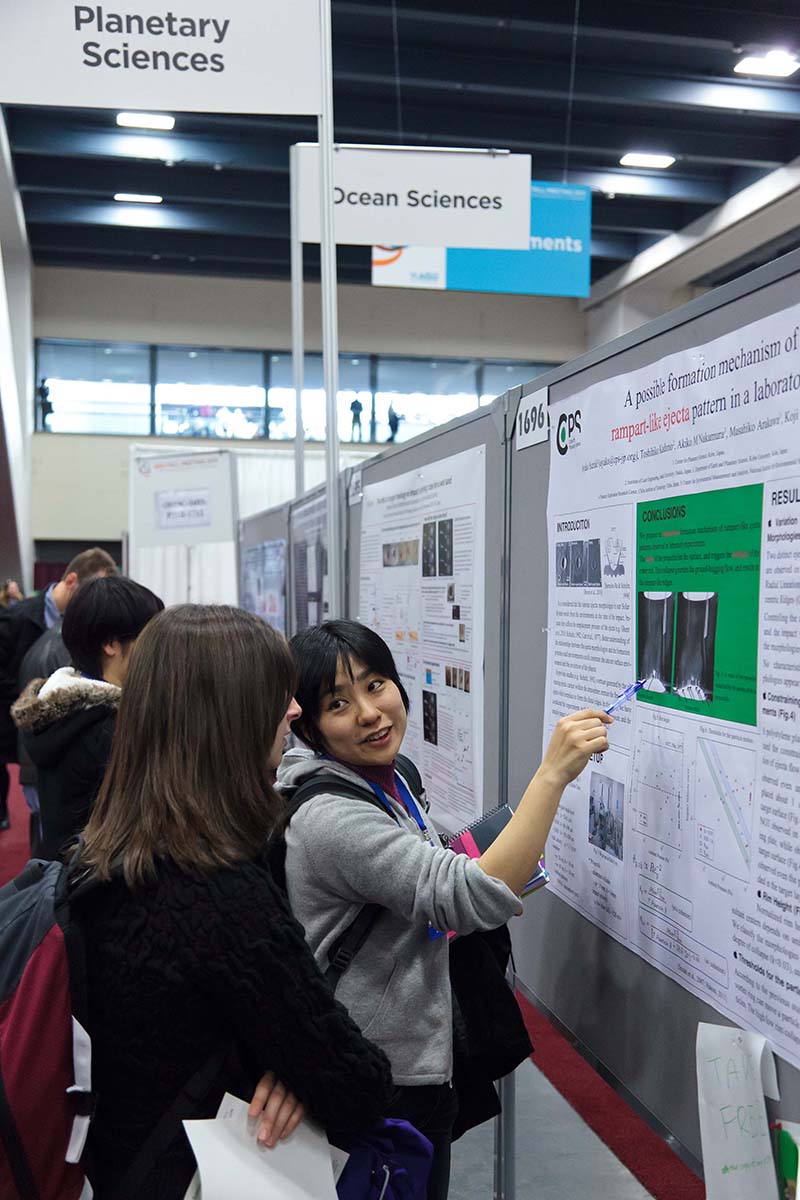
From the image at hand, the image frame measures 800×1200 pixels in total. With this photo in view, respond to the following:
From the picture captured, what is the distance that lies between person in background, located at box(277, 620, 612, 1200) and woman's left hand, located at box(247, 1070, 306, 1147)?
0.63ft

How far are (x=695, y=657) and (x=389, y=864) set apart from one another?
0.43m

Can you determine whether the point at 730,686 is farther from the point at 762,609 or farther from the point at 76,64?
the point at 76,64

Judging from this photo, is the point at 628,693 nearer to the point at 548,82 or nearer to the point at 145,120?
the point at 548,82

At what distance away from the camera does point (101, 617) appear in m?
2.35

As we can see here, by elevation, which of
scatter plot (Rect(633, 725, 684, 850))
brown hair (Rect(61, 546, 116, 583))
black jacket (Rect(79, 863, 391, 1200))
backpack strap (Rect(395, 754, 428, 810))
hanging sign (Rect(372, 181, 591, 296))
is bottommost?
black jacket (Rect(79, 863, 391, 1200))

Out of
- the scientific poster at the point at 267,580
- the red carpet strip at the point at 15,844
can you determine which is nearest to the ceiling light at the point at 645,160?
the scientific poster at the point at 267,580

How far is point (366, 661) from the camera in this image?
1565 mm

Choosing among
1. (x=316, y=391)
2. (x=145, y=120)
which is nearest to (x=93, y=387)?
(x=316, y=391)

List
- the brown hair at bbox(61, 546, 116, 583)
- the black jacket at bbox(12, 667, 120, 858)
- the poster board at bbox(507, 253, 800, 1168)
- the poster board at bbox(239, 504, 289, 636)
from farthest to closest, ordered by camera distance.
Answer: the poster board at bbox(239, 504, 289, 636), the brown hair at bbox(61, 546, 116, 583), the black jacket at bbox(12, 667, 120, 858), the poster board at bbox(507, 253, 800, 1168)

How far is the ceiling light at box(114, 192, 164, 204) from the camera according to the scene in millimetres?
11492

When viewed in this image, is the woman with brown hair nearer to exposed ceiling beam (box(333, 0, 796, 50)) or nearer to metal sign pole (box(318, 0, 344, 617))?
metal sign pole (box(318, 0, 344, 617))

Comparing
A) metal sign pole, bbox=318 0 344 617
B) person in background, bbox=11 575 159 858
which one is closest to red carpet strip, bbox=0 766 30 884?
metal sign pole, bbox=318 0 344 617

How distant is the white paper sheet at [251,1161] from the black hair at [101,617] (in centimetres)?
132

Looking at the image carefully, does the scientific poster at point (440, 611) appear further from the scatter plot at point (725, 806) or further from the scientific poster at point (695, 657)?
the scatter plot at point (725, 806)
